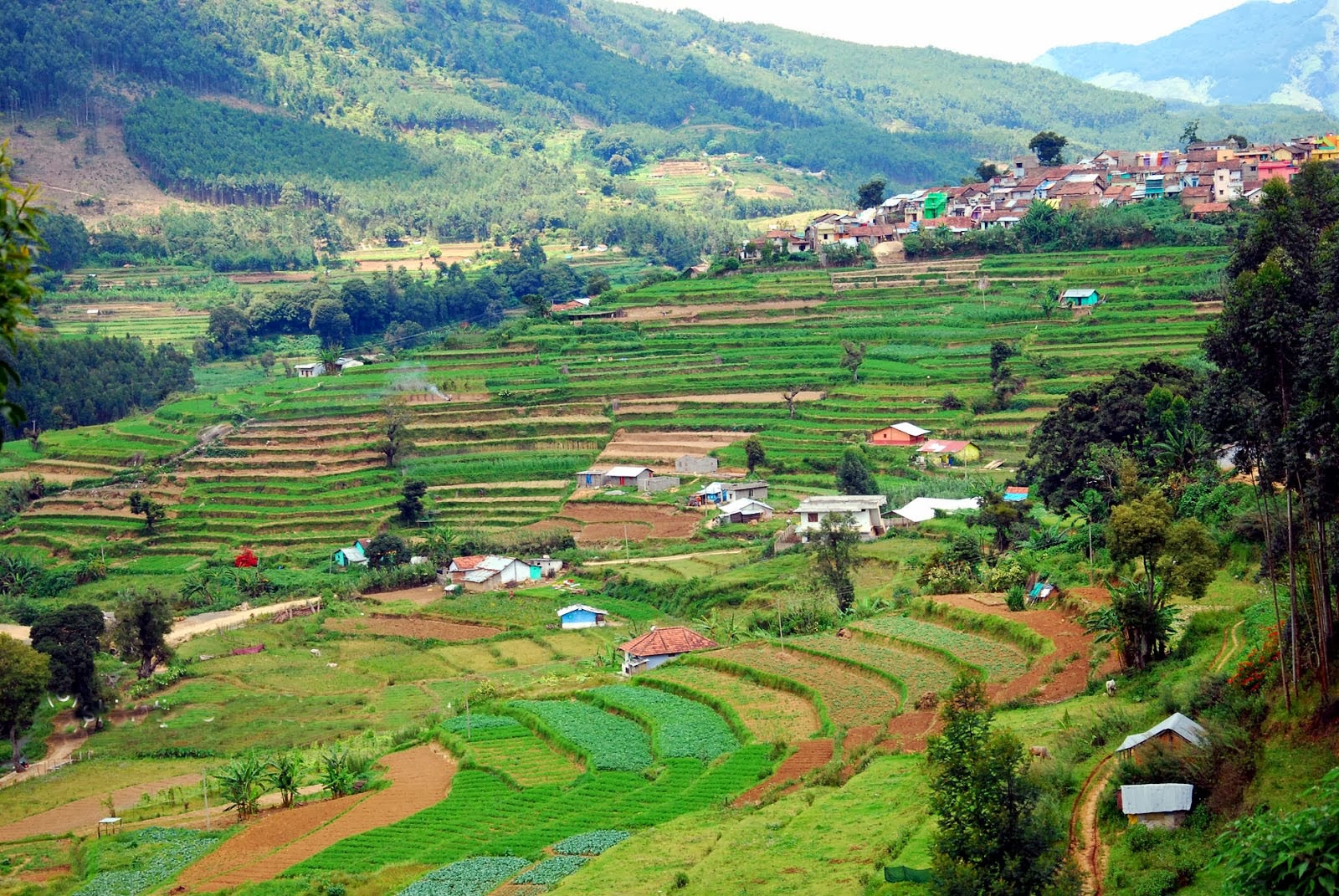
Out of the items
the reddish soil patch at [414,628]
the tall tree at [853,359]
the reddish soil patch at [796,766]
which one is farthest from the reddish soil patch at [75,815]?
the tall tree at [853,359]

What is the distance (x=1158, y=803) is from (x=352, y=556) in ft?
122

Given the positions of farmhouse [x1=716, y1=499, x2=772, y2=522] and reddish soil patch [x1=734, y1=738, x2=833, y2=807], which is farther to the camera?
farmhouse [x1=716, y1=499, x2=772, y2=522]

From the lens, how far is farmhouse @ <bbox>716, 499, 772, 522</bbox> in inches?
1906

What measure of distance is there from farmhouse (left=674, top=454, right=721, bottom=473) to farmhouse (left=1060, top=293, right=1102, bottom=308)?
1586 cm

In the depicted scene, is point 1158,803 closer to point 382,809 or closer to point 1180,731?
point 1180,731

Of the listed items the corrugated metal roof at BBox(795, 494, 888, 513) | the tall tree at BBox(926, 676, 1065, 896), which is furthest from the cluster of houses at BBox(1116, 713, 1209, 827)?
the corrugated metal roof at BBox(795, 494, 888, 513)

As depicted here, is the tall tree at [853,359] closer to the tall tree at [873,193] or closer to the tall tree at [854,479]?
the tall tree at [854,479]

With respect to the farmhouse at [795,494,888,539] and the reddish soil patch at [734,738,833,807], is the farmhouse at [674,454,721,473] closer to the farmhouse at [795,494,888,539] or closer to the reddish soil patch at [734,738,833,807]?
the farmhouse at [795,494,888,539]

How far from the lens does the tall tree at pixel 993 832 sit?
13.3 m

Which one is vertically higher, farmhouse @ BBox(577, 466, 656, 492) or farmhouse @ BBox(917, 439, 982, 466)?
farmhouse @ BBox(917, 439, 982, 466)

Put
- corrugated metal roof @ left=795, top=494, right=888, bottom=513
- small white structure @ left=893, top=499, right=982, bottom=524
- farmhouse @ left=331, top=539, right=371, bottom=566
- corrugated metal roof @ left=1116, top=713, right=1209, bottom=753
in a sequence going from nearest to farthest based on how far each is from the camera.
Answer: corrugated metal roof @ left=1116, top=713, right=1209, bottom=753 < small white structure @ left=893, top=499, right=982, bottom=524 < corrugated metal roof @ left=795, top=494, right=888, bottom=513 < farmhouse @ left=331, top=539, right=371, bottom=566

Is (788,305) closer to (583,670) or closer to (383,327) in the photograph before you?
(383,327)

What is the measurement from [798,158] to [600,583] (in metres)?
105

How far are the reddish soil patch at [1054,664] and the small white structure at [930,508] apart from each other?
51.2 ft
